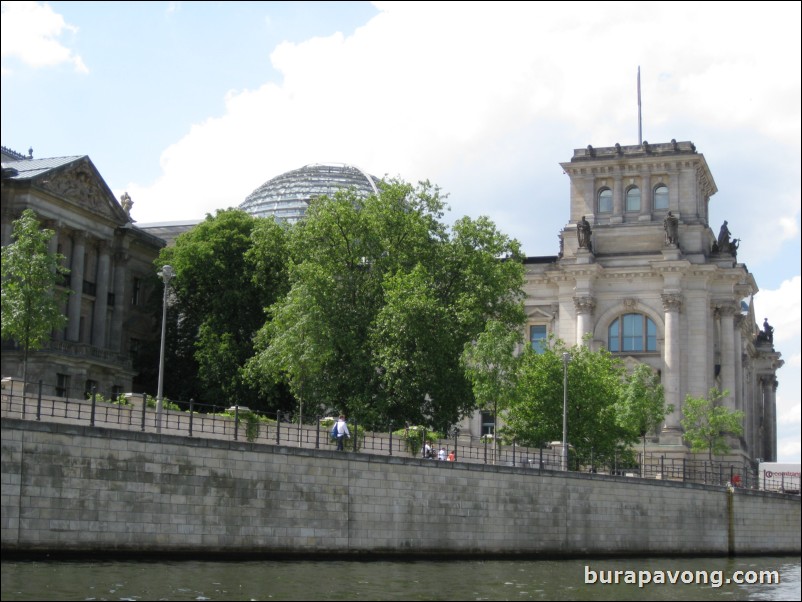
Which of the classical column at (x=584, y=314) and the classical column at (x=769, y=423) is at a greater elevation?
the classical column at (x=584, y=314)

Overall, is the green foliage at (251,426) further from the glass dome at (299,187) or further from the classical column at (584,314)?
the glass dome at (299,187)

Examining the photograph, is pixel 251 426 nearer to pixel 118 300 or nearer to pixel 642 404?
pixel 642 404

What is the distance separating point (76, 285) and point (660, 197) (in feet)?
Answer: 149

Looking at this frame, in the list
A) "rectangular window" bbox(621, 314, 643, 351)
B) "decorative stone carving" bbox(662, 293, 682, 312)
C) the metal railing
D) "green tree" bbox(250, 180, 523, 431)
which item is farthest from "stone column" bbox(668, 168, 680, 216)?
the metal railing

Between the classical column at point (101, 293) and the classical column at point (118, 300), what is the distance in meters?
1.36

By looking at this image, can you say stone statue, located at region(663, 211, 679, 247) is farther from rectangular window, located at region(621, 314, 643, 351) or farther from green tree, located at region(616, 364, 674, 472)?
green tree, located at region(616, 364, 674, 472)

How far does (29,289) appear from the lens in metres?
61.0

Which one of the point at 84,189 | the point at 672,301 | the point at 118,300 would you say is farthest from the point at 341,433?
the point at 672,301

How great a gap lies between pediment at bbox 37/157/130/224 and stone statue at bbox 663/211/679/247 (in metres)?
39.1

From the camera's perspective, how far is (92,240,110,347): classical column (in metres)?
86.1

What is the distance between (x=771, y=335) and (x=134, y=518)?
A: 98.9 metres

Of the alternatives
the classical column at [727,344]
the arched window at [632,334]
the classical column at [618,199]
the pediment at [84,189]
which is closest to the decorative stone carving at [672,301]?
the arched window at [632,334]

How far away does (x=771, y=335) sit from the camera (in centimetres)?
13038

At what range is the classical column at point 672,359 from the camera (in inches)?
3748
